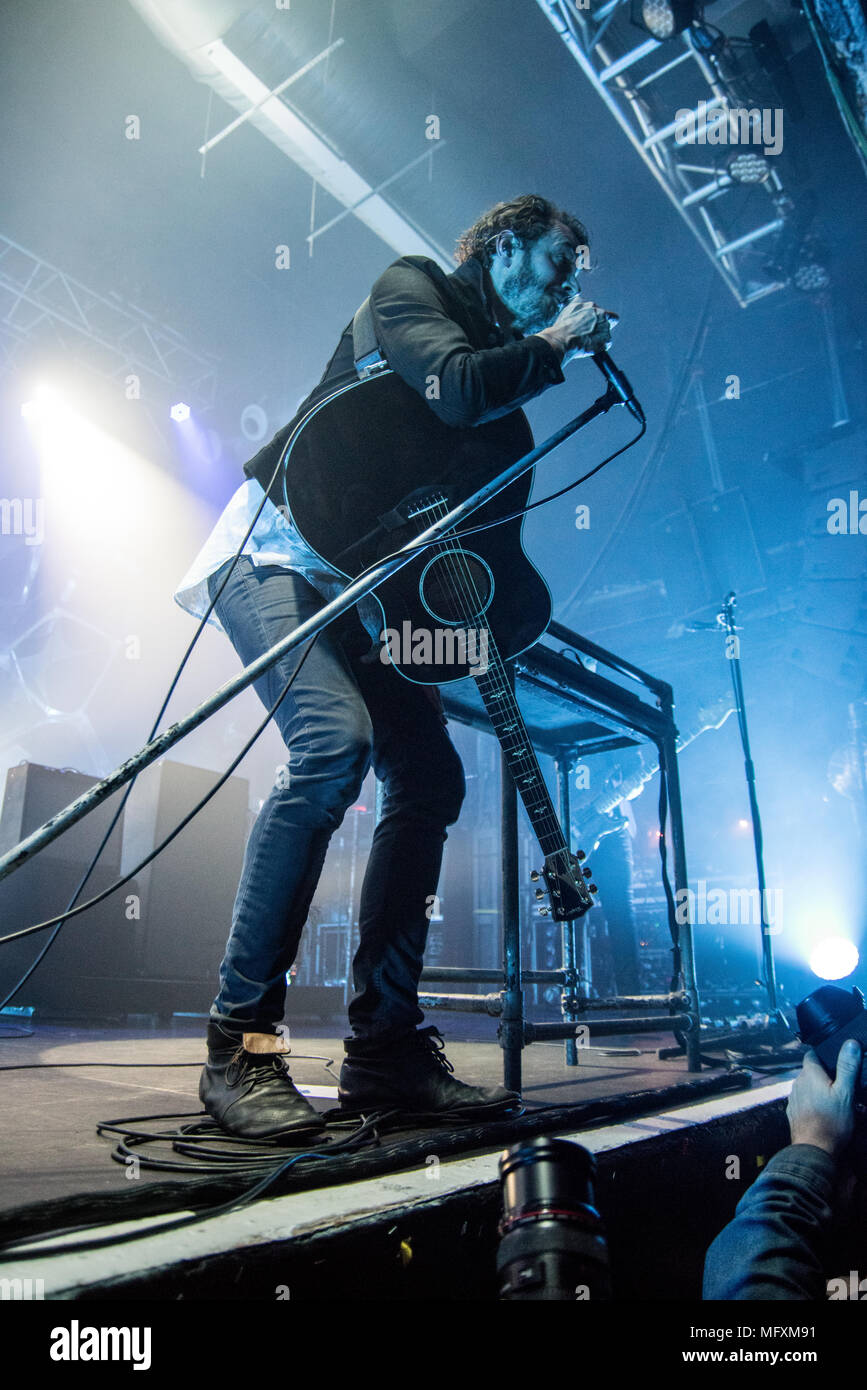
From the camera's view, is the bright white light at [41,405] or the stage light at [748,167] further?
the bright white light at [41,405]

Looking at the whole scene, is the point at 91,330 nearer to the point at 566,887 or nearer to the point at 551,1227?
the point at 566,887

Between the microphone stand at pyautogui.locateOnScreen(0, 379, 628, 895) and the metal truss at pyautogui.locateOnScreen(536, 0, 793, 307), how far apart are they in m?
6.39

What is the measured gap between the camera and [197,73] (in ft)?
21.2

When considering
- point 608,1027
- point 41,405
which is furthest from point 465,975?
point 41,405

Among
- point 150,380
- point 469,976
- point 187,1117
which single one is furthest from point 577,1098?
point 150,380

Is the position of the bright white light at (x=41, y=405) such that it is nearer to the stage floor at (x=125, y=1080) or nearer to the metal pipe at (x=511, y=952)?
the stage floor at (x=125, y=1080)

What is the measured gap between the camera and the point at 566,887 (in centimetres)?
180

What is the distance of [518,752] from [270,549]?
0.83m

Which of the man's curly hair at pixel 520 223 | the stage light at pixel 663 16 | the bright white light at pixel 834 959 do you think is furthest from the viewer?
the bright white light at pixel 834 959

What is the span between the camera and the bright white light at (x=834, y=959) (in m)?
7.47

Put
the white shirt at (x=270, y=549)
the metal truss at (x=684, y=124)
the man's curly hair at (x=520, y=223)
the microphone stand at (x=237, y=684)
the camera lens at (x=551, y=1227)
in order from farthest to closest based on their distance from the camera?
the metal truss at (x=684, y=124) < the man's curly hair at (x=520, y=223) < the white shirt at (x=270, y=549) < the microphone stand at (x=237, y=684) < the camera lens at (x=551, y=1227)

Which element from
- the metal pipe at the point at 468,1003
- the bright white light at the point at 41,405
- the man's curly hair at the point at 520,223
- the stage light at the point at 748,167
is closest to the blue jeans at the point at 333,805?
the metal pipe at the point at 468,1003

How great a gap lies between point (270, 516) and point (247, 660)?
364 mm
